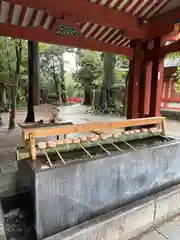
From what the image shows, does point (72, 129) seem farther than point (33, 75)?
No

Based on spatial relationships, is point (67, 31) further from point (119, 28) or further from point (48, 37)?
point (119, 28)

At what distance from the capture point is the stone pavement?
6.39ft

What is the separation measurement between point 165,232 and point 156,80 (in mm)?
3037

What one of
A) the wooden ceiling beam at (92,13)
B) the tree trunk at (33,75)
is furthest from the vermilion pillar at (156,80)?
the tree trunk at (33,75)

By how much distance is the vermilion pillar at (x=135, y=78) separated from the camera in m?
4.29

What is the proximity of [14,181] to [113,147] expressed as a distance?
1.18m

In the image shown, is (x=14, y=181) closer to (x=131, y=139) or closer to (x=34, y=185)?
(x=34, y=185)

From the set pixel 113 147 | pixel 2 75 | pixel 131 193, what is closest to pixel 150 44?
pixel 113 147

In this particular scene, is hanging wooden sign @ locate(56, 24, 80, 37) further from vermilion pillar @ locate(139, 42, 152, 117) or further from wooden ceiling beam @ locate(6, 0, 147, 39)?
vermilion pillar @ locate(139, 42, 152, 117)

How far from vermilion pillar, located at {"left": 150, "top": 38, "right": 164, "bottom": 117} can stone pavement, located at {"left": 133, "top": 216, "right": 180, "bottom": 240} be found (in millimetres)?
2616

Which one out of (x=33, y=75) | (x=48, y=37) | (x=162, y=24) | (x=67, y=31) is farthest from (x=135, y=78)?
(x=33, y=75)

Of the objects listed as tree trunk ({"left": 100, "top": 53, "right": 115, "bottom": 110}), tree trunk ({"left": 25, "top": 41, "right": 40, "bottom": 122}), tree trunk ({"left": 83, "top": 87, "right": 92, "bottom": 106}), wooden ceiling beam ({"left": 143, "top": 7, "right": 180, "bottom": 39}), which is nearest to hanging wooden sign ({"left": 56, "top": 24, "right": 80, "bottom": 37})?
wooden ceiling beam ({"left": 143, "top": 7, "right": 180, "bottom": 39})

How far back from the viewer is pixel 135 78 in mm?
4410

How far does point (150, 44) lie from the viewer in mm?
4215
